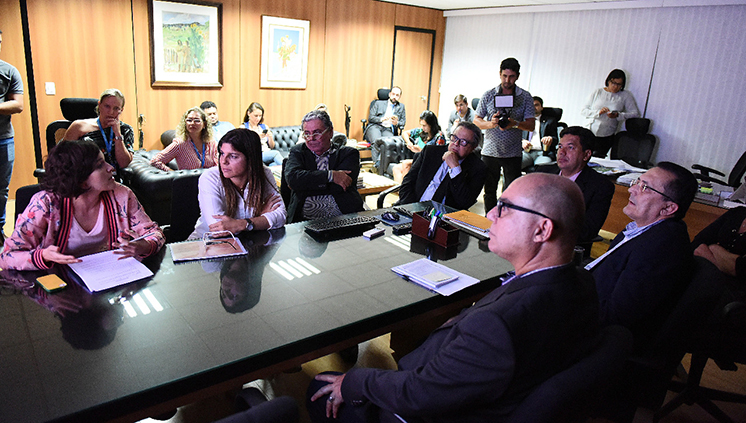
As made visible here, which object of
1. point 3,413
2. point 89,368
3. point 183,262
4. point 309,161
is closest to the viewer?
point 3,413

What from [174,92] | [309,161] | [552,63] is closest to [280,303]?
[309,161]

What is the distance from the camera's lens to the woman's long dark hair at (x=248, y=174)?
2.49 m

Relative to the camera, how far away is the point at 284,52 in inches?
297

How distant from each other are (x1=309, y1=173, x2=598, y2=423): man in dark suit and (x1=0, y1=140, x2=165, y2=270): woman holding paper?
1.21 metres

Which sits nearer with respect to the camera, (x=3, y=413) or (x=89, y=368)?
(x=3, y=413)

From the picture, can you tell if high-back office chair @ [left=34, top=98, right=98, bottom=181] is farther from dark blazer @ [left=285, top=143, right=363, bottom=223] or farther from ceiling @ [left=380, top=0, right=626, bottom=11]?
ceiling @ [left=380, top=0, right=626, bottom=11]

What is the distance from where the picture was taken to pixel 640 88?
273 inches

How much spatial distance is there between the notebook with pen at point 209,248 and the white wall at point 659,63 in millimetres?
6654

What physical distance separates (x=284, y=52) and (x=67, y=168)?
6107 mm

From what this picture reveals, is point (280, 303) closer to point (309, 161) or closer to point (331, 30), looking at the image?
point (309, 161)

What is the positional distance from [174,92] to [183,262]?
5.35 meters

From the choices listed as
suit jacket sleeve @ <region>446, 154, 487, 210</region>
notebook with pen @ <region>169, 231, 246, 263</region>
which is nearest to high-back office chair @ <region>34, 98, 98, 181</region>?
notebook with pen @ <region>169, 231, 246, 263</region>

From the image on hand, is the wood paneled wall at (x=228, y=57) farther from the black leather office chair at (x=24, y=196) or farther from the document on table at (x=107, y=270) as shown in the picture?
the document on table at (x=107, y=270)

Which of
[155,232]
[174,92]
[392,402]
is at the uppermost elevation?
[174,92]
